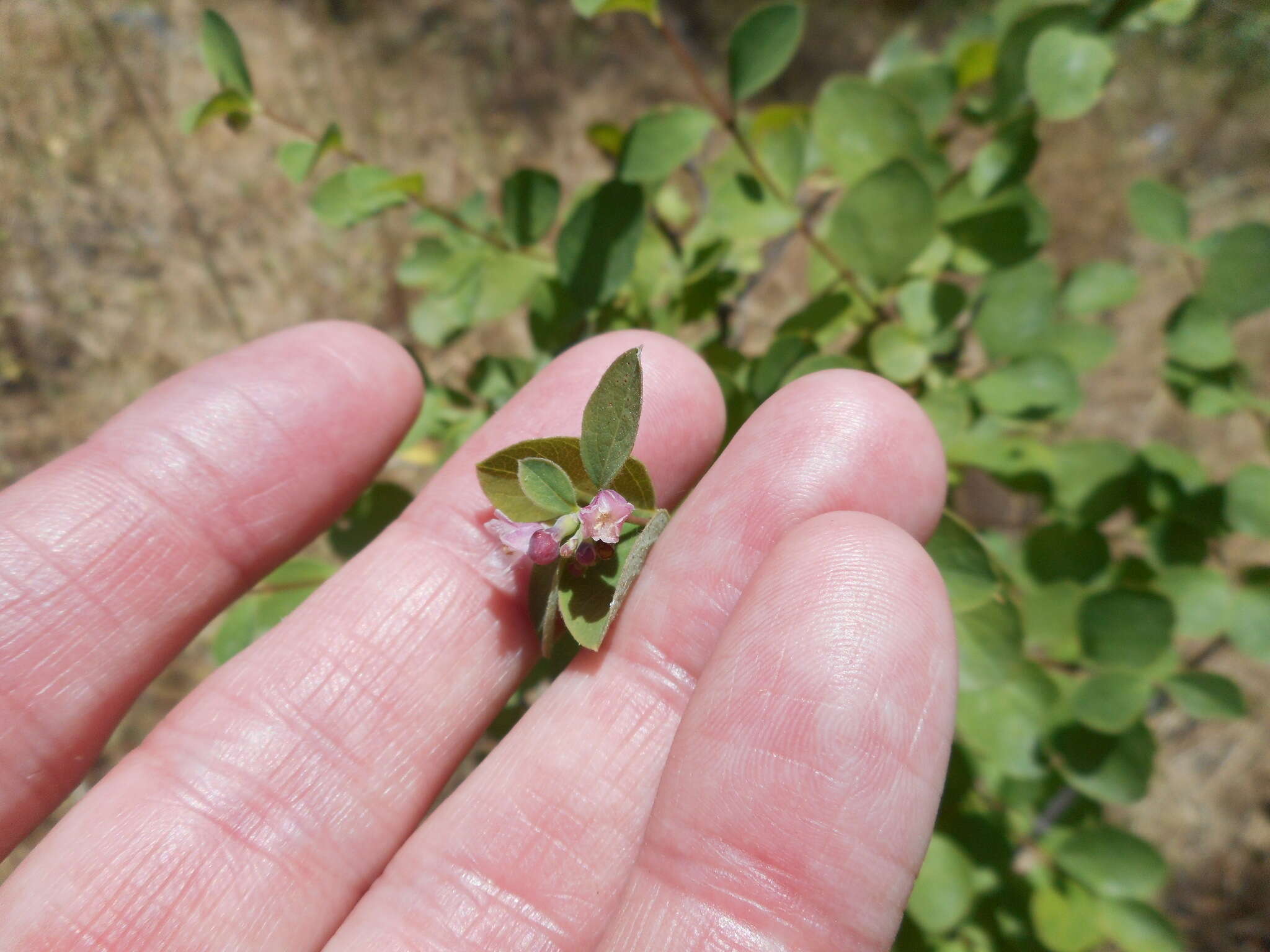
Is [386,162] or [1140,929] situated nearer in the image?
[1140,929]

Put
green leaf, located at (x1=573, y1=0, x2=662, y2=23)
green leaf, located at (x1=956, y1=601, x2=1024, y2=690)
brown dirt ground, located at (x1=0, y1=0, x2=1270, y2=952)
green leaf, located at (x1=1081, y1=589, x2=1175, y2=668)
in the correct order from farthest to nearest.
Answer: brown dirt ground, located at (x1=0, y1=0, x2=1270, y2=952) → green leaf, located at (x1=1081, y1=589, x2=1175, y2=668) → green leaf, located at (x1=956, y1=601, x2=1024, y2=690) → green leaf, located at (x1=573, y1=0, x2=662, y2=23)

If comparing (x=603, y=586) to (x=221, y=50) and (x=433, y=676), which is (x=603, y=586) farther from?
(x=221, y=50)

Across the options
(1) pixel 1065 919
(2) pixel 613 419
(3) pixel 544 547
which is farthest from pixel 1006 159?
(1) pixel 1065 919

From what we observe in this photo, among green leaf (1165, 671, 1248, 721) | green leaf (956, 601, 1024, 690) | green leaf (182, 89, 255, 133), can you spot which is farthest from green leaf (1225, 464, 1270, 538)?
green leaf (182, 89, 255, 133)

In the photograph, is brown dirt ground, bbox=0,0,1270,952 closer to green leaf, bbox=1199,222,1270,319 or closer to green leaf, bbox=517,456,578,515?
green leaf, bbox=1199,222,1270,319

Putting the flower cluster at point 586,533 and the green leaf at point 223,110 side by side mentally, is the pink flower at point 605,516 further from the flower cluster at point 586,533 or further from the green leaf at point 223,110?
the green leaf at point 223,110

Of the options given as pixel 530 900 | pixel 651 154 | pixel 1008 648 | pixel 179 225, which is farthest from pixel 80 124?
pixel 1008 648
